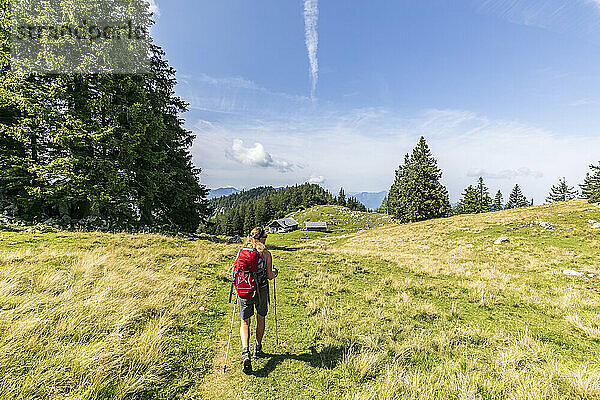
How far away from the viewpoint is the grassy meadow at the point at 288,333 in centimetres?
404

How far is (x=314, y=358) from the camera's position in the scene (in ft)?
18.1

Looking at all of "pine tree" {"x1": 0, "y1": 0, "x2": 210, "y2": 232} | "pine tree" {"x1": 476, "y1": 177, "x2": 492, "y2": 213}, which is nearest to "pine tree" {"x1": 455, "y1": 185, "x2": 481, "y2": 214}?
"pine tree" {"x1": 476, "y1": 177, "x2": 492, "y2": 213}

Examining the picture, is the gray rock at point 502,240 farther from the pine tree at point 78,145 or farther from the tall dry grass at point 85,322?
the pine tree at point 78,145

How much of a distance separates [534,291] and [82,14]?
30.4 m

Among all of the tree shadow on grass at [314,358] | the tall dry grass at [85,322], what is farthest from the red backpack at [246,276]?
the tall dry grass at [85,322]

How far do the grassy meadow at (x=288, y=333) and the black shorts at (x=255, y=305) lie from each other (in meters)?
1.03

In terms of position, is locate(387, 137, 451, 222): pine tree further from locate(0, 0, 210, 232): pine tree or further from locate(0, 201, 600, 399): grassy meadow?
locate(0, 0, 210, 232): pine tree

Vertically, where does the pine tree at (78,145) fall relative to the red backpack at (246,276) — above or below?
above

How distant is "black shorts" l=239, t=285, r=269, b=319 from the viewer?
5.34m

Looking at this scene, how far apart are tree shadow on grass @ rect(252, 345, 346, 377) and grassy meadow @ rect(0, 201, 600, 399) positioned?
36 millimetres

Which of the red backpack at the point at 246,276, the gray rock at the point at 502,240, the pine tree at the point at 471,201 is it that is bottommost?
the gray rock at the point at 502,240

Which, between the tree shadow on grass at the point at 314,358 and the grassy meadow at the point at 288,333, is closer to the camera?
the grassy meadow at the point at 288,333

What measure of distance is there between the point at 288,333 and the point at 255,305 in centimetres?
181

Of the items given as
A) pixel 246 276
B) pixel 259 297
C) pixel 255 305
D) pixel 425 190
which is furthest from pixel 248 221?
pixel 246 276
